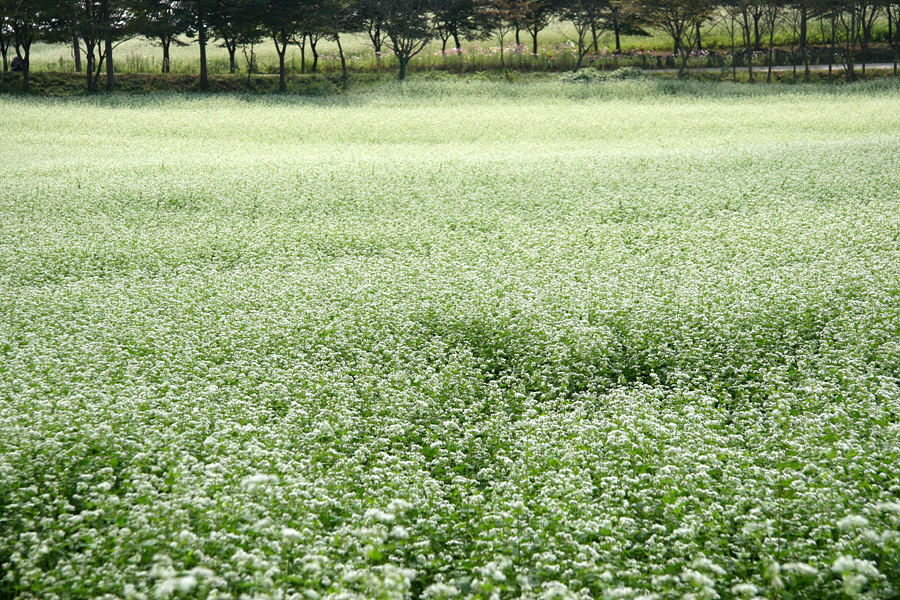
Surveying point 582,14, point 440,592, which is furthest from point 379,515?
point 582,14

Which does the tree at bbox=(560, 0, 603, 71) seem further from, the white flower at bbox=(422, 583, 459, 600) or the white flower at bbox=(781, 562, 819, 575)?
the white flower at bbox=(422, 583, 459, 600)

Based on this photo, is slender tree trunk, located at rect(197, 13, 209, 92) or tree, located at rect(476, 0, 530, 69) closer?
slender tree trunk, located at rect(197, 13, 209, 92)

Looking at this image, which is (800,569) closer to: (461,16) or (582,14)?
(582,14)

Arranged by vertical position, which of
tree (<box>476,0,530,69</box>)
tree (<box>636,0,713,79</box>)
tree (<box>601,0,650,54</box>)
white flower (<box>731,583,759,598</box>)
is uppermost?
tree (<box>476,0,530,69</box>)

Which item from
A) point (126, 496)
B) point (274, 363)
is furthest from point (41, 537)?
point (274, 363)

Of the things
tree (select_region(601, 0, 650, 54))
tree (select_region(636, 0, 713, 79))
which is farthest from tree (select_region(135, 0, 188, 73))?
tree (select_region(636, 0, 713, 79))

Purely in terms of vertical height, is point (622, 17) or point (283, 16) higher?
point (622, 17)

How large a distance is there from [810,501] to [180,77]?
51136 mm

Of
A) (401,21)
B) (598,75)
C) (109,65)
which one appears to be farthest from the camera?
(401,21)

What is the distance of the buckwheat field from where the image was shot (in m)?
4.45

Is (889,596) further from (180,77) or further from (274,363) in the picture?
(180,77)

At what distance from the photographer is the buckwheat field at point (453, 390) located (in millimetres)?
4445

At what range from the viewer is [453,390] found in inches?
279

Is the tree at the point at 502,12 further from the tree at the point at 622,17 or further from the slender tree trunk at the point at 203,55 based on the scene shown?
the slender tree trunk at the point at 203,55
